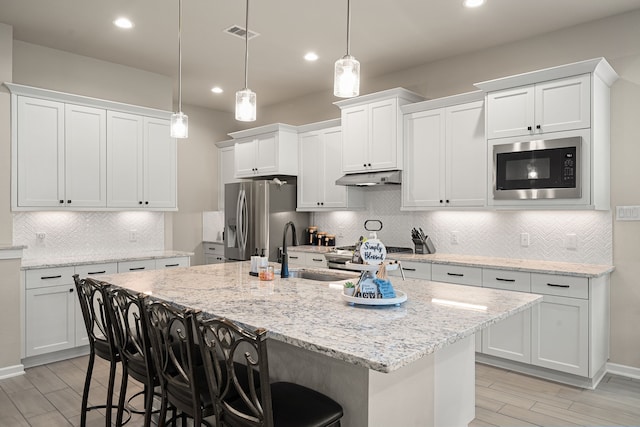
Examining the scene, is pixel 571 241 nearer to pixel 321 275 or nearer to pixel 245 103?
pixel 321 275

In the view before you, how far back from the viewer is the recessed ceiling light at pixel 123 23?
3.88 meters

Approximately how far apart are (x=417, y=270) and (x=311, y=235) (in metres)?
2.06

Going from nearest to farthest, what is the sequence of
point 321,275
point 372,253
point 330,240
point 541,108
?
1. point 372,253
2. point 321,275
3. point 541,108
4. point 330,240

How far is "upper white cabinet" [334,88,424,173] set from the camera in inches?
185

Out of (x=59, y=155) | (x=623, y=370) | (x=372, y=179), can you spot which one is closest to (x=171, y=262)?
(x=59, y=155)

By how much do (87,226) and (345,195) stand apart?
2.88 metres

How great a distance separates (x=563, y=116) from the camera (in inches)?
141

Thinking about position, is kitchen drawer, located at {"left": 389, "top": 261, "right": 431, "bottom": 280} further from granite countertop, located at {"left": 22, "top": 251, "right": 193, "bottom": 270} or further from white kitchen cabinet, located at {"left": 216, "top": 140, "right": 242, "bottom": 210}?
white kitchen cabinet, located at {"left": 216, "top": 140, "right": 242, "bottom": 210}

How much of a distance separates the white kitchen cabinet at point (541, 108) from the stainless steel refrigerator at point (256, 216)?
2744mm

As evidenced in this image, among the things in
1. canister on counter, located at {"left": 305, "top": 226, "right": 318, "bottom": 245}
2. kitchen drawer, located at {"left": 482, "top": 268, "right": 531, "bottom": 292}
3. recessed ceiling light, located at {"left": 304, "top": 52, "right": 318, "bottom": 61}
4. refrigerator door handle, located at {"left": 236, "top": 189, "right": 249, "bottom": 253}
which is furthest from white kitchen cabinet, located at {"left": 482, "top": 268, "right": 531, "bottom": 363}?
A: refrigerator door handle, located at {"left": 236, "top": 189, "right": 249, "bottom": 253}

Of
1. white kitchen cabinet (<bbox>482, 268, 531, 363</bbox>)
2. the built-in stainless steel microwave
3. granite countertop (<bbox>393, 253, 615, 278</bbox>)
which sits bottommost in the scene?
white kitchen cabinet (<bbox>482, 268, 531, 363</bbox>)

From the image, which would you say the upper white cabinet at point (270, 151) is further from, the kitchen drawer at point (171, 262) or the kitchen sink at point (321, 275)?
the kitchen sink at point (321, 275)

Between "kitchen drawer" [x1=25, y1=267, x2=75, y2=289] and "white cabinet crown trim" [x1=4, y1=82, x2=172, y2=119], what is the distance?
5.32 ft

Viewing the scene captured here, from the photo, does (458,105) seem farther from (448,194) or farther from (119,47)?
(119,47)
